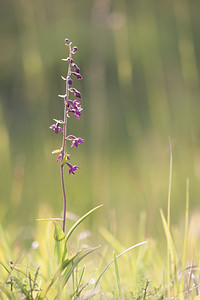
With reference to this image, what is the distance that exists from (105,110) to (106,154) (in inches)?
40.6

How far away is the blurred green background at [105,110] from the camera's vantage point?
1.37 m

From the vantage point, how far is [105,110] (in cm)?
268

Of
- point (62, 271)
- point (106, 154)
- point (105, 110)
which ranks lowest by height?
point (62, 271)

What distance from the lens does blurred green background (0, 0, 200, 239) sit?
4.48 ft

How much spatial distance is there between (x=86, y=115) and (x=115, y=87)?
98 centimetres

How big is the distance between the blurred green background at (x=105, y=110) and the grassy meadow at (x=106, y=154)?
0.04ft

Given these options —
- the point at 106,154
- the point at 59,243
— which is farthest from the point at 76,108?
the point at 106,154

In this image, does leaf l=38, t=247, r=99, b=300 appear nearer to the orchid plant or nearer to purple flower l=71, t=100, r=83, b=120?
the orchid plant

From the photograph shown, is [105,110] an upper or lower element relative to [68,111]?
upper

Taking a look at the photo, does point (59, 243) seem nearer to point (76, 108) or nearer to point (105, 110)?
point (76, 108)

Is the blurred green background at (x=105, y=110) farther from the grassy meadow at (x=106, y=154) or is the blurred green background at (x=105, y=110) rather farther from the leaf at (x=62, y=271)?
the leaf at (x=62, y=271)

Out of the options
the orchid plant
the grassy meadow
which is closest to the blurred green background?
the grassy meadow

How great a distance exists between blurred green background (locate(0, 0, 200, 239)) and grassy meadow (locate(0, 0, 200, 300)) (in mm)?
11

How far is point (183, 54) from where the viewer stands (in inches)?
50.8
